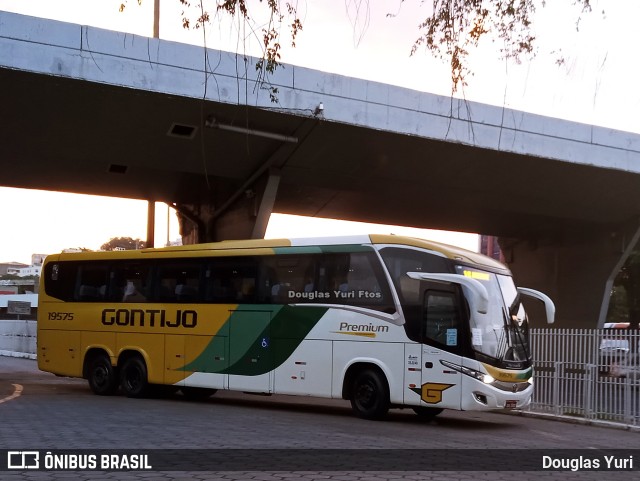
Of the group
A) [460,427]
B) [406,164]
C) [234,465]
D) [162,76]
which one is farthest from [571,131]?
[234,465]

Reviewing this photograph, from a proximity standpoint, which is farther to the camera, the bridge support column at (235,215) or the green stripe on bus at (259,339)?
the bridge support column at (235,215)

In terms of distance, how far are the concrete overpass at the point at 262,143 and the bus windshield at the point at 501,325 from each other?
4.69 metres

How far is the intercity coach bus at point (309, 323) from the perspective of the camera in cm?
1426

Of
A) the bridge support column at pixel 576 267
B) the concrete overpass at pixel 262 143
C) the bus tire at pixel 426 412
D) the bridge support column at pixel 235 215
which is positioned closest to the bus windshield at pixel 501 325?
the bus tire at pixel 426 412

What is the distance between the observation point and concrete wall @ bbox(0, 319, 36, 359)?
4050 cm

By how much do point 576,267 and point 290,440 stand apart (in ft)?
104

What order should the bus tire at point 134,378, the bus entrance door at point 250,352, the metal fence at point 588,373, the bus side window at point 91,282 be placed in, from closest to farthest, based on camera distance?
1. the metal fence at point 588,373
2. the bus entrance door at point 250,352
3. the bus tire at point 134,378
4. the bus side window at point 91,282

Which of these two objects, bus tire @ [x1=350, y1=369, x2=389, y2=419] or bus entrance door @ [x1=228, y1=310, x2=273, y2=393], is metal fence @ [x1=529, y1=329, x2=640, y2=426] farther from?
bus entrance door @ [x1=228, y1=310, x2=273, y2=393]

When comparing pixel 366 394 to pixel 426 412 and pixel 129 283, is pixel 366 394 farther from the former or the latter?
pixel 129 283

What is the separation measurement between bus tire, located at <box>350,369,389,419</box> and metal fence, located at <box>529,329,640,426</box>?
4.34 m

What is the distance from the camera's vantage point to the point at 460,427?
14258 millimetres

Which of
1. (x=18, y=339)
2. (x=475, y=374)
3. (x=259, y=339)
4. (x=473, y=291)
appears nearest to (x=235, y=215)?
(x=259, y=339)

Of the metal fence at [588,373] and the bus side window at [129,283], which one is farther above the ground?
the bus side window at [129,283]

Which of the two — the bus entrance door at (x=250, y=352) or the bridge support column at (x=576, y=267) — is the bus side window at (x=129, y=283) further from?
the bridge support column at (x=576, y=267)
